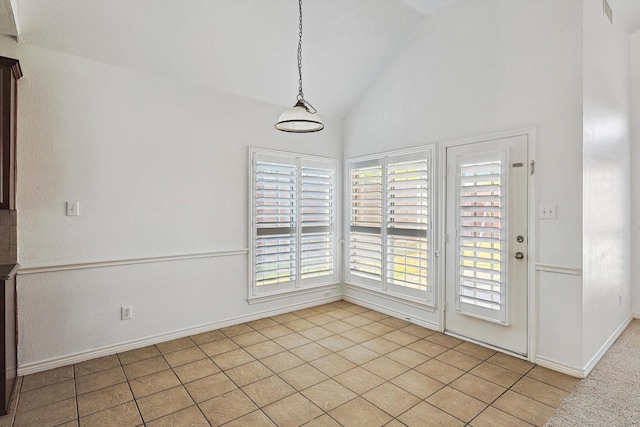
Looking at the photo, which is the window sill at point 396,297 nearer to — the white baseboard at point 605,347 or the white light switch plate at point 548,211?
the white baseboard at point 605,347

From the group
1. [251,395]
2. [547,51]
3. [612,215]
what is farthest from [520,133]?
[251,395]

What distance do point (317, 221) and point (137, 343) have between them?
2449mm

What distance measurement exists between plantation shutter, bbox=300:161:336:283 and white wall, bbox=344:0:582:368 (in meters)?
1.25

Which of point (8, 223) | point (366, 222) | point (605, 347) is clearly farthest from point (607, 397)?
point (8, 223)

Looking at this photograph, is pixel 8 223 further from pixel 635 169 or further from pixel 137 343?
pixel 635 169

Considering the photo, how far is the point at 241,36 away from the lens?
11.0 feet

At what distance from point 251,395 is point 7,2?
3213mm

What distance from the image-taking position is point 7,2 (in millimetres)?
2324

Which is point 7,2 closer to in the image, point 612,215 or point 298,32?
point 298,32

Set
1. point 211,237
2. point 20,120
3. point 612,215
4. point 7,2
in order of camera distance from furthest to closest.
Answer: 1. point 211,237
2. point 612,215
3. point 20,120
4. point 7,2

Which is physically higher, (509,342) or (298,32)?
(298,32)

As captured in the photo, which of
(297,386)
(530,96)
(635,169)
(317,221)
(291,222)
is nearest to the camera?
(297,386)

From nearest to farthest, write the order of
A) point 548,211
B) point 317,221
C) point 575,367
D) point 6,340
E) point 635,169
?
point 6,340 → point 575,367 → point 548,211 → point 635,169 → point 317,221

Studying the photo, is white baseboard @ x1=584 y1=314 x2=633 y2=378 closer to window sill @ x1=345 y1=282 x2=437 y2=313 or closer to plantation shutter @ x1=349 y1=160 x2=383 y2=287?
window sill @ x1=345 y1=282 x2=437 y2=313
